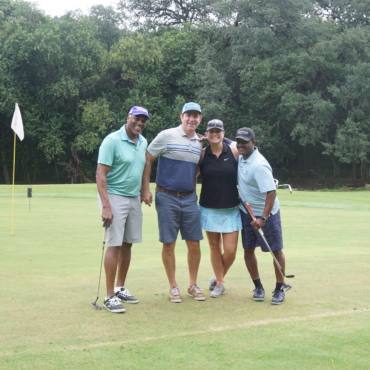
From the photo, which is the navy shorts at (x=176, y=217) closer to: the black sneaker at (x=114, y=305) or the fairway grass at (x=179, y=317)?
the fairway grass at (x=179, y=317)

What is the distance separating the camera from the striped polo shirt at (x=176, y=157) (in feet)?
20.0

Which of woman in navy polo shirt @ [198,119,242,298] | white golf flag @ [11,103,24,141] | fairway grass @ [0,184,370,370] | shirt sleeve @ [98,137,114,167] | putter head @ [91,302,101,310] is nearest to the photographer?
fairway grass @ [0,184,370,370]

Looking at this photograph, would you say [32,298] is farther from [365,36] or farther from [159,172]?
[365,36]

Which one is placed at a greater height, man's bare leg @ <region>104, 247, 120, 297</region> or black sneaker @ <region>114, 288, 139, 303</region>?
man's bare leg @ <region>104, 247, 120, 297</region>

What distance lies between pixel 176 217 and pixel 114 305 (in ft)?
4.15

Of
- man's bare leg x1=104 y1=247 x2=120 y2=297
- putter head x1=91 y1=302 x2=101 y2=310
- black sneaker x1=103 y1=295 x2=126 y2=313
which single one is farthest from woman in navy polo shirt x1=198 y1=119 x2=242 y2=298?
putter head x1=91 y1=302 x2=101 y2=310

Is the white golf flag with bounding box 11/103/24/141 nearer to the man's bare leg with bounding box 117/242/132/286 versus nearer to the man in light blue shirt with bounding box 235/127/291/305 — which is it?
the man's bare leg with bounding box 117/242/132/286

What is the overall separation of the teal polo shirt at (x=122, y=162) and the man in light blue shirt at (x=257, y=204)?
1082 mm

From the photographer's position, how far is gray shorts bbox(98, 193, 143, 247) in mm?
5773

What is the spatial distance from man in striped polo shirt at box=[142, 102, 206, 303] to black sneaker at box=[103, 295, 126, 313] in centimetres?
84

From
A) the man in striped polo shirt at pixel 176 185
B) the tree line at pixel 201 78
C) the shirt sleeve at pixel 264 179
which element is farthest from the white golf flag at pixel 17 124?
the tree line at pixel 201 78

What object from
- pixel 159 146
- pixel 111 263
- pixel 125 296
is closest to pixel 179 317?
pixel 125 296

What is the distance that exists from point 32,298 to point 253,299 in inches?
88.7

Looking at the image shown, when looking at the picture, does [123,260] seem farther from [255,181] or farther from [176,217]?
[255,181]
